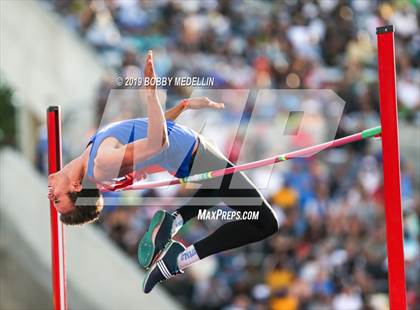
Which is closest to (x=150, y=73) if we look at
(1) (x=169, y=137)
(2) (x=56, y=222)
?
(1) (x=169, y=137)

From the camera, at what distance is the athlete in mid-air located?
18.2 feet

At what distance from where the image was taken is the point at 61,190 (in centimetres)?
574

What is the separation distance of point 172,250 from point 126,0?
6.78 meters

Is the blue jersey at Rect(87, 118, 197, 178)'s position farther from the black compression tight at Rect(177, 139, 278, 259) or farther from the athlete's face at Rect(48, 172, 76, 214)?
the athlete's face at Rect(48, 172, 76, 214)

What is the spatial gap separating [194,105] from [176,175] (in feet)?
1.25

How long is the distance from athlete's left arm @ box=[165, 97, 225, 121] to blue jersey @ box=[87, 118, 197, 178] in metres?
0.16

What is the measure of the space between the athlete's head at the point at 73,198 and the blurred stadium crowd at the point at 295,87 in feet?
8.79

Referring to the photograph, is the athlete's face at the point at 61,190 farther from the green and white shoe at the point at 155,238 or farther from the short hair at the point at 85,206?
the green and white shoe at the point at 155,238

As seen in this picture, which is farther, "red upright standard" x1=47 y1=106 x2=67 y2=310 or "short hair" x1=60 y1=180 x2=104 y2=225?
"red upright standard" x1=47 y1=106 x2=67 y2=310

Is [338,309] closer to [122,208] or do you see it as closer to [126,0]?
[122,208]

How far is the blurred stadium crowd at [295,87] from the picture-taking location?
32.1 feet

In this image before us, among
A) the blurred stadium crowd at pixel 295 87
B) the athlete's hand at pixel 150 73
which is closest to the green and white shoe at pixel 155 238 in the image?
the athlete's hand at pixel 150 73

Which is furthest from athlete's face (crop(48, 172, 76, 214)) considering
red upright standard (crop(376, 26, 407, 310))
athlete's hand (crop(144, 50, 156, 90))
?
red upright standard (crop(376, 26, 407, 310))

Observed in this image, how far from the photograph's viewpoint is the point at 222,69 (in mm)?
11156
